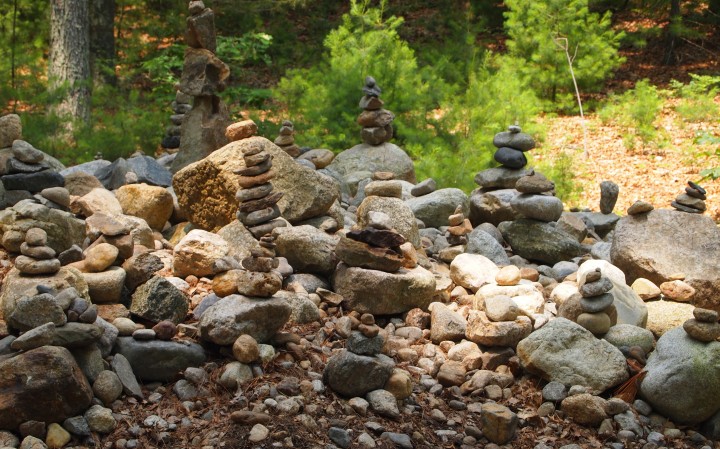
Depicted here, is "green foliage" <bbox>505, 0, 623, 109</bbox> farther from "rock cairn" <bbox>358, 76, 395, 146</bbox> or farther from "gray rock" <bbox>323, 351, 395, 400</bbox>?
"gray rock" <bbox>323, 351, 395, 400</bbox>

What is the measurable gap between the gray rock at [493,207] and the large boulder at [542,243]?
1.26 ft

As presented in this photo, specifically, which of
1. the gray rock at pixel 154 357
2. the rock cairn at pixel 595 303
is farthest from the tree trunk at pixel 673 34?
the gray rock at pixel 154 357

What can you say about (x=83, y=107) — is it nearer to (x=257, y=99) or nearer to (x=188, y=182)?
(x=257, y=99)

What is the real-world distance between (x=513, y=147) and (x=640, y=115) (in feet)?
17.5

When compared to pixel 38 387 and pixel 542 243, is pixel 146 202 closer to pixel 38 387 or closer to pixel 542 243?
pixel 38 387

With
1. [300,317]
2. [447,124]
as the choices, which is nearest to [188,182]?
[300,317]

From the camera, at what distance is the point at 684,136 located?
12234mm

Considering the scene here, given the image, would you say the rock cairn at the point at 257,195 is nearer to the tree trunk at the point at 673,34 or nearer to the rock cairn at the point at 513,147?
the rock cairn at the point at 513,147

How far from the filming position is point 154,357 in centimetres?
450

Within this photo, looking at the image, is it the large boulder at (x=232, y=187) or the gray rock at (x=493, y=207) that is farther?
the gray rock at (x=493, y=207)

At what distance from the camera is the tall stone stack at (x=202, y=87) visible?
7.40m

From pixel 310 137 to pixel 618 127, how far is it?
19.1ft

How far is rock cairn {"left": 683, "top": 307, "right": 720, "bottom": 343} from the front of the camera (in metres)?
4.89

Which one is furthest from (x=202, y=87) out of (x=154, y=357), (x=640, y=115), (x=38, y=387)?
(x=640, y=115)
